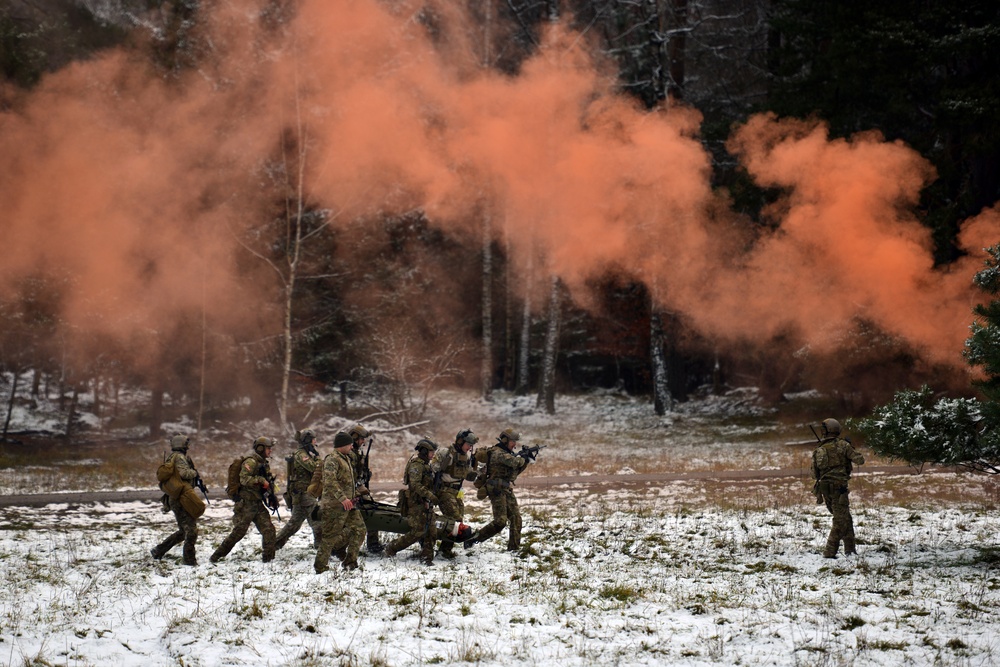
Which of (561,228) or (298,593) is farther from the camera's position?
(561,228)

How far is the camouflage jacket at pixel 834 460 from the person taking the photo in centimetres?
1217

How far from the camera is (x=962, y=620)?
890 cm

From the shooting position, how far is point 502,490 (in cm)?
1305

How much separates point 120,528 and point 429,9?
29.7 meters

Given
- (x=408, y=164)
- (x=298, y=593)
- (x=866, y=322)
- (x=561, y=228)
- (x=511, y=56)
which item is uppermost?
(x=511, y=56)

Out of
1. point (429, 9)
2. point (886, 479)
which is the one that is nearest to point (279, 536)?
point (886, 479)

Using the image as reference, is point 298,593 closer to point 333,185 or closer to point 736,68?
point 333,185

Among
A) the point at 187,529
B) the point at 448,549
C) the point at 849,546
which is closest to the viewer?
the point at 849,546

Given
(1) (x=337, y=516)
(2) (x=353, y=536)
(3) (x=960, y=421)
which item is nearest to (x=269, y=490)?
(1) (x=337, y=516)

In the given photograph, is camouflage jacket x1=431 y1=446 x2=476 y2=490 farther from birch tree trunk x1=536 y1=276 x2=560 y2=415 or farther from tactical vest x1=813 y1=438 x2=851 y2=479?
birch tree trunk x1=536 y1=276 x2=560 y2=415

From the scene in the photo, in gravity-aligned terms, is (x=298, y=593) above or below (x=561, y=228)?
below

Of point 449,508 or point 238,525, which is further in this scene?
point 449,508

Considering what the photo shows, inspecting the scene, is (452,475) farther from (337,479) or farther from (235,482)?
(235,482)

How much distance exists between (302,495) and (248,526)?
2.97 ft
